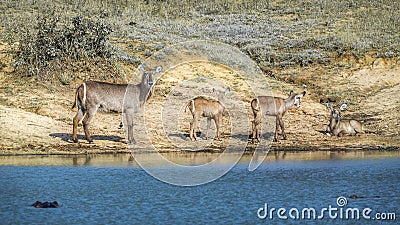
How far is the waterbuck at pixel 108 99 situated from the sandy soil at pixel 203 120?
0.66 meters

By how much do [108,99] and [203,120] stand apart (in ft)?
14.1

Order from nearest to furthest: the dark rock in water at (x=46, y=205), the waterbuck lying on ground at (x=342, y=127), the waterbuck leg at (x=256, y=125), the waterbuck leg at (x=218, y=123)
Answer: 1. the dark rock in water at (x=46, y=205)
2. the waterbuck leg at (x=256, y=125)
3. the waterbuck leg at (x=218, y=123)
4. the waterbuck lying on ground at (x=342, y=127)

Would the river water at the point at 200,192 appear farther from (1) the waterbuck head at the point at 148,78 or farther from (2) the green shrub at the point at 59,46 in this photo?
(2) the green shrub at the point at 59,46

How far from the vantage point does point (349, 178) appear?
15.3 metres

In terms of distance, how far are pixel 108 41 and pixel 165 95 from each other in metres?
6.27

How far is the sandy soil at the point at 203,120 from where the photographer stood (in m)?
19.4

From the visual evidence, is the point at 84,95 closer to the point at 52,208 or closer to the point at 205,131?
the point at 205,131

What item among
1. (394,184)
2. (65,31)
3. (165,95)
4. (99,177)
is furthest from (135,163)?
(65,31)

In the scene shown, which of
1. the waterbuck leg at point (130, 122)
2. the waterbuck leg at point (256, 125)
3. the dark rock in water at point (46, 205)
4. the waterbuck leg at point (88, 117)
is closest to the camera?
the dark rock in water at point (46, 205)

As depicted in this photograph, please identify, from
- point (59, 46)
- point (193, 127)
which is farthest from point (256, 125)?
point (59, 46)

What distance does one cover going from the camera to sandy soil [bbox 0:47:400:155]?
19.4 metres

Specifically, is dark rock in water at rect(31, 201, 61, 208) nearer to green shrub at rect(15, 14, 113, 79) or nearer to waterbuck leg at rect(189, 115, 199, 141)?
waterbuck leg at rect(189, 115, 199, 141)

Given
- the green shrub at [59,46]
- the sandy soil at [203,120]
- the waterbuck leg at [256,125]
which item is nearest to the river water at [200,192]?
the sandy soil at [203,120]

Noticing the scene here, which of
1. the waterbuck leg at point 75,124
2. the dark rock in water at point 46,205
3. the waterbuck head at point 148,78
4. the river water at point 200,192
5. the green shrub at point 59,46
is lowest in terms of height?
the dark rock in water at point 46,205
